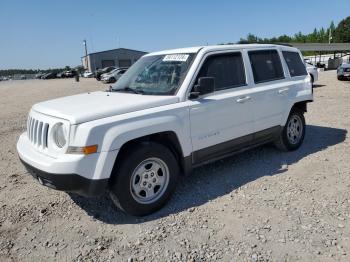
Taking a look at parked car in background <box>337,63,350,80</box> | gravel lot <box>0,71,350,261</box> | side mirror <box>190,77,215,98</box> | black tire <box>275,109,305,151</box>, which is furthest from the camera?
parked car in background <box>337,63,350,80</box>

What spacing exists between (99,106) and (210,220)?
6.00ft

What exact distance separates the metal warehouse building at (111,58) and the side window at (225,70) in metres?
73.6

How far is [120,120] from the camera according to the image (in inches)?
141

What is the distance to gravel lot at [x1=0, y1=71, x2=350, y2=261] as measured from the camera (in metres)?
3.27

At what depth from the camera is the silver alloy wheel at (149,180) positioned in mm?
3867

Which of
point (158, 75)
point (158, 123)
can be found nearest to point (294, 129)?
point (158, 75)

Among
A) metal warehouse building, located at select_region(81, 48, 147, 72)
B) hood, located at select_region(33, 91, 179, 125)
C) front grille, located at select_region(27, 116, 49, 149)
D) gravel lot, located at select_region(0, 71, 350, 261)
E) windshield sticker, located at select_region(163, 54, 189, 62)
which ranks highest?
metal warehouse building, located at select_region(81, 48, 147, 72)

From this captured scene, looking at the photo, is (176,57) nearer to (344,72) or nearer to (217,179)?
(217,179)

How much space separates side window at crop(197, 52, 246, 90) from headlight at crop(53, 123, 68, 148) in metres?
1.87

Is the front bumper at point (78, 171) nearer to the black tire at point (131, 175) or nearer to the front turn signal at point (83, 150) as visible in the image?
the front turn signal at point (83, 150)

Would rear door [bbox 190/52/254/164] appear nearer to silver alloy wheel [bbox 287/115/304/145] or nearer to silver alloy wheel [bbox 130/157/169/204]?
silver alloy wheel [bbox 130/157/169/204]

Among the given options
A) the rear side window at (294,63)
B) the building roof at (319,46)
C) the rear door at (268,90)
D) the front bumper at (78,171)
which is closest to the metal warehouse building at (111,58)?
the building roof at (319,46)

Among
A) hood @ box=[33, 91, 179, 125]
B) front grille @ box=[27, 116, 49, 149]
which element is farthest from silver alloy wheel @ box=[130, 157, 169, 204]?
front grille @ box=[27, 116, 49, 149]

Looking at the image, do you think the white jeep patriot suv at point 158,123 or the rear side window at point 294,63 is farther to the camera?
the rear side window at point 294,63
